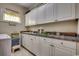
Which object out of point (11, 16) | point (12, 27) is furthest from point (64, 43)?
point (11, 16)

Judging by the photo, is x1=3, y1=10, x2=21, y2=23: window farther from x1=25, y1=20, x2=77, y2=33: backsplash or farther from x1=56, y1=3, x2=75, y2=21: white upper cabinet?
x1=56, y1=3, x2=75, y2=21: white upper cabinet

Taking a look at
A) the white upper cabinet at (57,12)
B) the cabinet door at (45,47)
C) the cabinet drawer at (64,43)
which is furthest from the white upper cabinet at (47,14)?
the cabinet drawer at (64,43)

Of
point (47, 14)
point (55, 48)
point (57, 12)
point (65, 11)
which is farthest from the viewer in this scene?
point (47, 14)

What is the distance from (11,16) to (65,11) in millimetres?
A: 2840

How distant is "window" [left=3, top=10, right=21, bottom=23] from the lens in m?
3.39

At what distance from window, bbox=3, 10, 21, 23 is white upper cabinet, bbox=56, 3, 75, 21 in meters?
2.54

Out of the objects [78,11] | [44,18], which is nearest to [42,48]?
[44,18]

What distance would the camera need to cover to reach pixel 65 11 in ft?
5.56

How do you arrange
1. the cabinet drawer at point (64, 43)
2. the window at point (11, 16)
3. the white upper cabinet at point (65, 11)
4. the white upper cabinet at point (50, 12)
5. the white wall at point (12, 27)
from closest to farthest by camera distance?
1. the cabinet drawer at point (64, 43)
2. the white upper cabinet at point (65, 11)
3. the white upper cabinet at point (50, 12)
4. the white wall at point (12, 27)
5. the window at point (11, 16)

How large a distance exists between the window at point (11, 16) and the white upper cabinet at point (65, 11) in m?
2.54

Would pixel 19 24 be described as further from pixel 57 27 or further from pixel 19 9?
pixel 57 27

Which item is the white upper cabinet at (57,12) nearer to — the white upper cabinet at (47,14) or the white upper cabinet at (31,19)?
the white upper cabinet at (47,14)

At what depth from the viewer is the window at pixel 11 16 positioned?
3386 mm

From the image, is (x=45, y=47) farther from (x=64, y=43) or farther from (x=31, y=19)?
(x=31, y=19)
